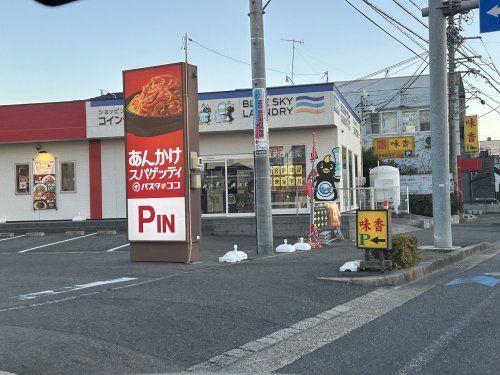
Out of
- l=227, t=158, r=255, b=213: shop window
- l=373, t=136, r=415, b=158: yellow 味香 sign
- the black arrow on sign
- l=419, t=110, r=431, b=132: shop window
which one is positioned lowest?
the black arrow on sign

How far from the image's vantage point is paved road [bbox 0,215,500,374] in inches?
204

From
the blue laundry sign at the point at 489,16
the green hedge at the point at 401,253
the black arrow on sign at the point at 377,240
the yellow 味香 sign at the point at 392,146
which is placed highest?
the blue laundry sign at the point at 489,16

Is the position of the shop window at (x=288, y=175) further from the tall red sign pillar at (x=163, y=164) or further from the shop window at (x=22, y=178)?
the shop window at (x=22, y=178)

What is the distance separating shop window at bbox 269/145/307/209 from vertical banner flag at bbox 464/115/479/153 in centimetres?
2142

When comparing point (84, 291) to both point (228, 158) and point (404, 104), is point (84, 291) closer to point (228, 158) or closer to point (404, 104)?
point (228, 158)

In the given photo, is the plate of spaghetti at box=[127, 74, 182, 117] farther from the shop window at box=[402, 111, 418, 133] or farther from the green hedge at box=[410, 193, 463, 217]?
the shop window at box=[402, 111, 418, 133]

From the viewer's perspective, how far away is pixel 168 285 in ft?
29.3

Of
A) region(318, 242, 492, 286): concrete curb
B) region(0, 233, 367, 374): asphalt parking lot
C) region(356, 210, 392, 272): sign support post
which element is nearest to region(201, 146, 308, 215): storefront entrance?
region(0, 233, 367, 374): asphalt parking lot

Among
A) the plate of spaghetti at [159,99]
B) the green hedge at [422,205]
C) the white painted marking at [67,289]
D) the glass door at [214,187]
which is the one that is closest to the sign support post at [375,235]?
the white painted marking at [67,289]

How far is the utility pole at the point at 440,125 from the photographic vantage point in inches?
542

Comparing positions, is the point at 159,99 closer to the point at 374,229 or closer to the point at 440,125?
the point at 374,229

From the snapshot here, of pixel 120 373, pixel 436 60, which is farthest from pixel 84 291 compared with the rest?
pixel 436 60

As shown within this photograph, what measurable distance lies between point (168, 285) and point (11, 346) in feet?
12.5

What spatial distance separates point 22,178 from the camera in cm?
2239
